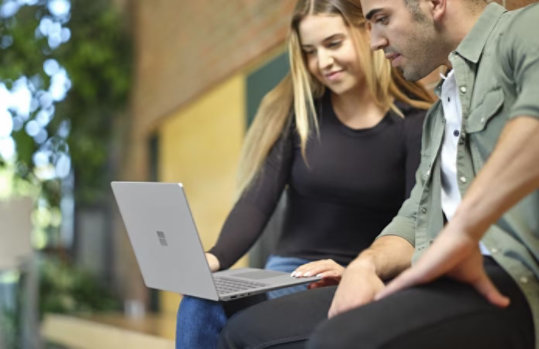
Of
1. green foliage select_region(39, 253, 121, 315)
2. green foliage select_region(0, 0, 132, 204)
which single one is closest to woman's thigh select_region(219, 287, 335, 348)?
green foliage select_region(39, 253, 121, 315)

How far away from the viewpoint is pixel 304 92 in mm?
1996

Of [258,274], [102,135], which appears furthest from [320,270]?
→ [102,135]

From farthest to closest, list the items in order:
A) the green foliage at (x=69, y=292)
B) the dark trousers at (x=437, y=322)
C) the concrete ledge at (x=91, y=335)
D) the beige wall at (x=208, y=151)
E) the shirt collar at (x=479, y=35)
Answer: the green foliage at (x=69, y=292) → the beige wall at (x=208, y=151) → the concrete ledge at (x=91, y=335) → the shirt collar at (x=479, y=35) → the dark trousers at (x=437, y=322)

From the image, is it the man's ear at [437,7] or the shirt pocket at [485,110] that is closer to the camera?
the shirt pocket at [485,110]

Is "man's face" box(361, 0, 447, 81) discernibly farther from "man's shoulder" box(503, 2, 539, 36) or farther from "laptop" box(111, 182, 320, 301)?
"laptop" box(111, 182, 320, 301)

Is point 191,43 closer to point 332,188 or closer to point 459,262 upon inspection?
point 332,188

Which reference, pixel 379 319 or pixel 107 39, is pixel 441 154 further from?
pixel 107 39

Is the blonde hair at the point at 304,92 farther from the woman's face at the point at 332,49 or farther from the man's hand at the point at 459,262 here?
the man's hand at the point at 459,262

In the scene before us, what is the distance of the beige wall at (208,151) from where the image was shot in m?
4.11

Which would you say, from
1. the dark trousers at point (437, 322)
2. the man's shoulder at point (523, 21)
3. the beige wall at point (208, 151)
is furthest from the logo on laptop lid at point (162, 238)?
the beige wall at point (208, 151)

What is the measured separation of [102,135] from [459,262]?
4983mm

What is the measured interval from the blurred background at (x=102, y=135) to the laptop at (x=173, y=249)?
237 centimetres

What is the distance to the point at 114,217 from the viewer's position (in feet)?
19.1

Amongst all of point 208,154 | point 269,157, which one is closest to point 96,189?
point 208,154
